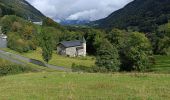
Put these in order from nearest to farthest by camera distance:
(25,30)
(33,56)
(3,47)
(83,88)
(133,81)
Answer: (83,88) → (133,81) → (33,56) → (3,47) → (25,30)

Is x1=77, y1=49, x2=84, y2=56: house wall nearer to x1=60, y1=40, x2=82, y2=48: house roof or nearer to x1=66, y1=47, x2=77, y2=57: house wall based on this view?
x1=66, y1=47, x2=77, y2=57: house wall

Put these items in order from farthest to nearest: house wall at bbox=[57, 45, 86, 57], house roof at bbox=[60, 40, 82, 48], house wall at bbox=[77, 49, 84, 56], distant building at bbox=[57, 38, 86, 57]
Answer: house wall at bbox=[77, 49, 84, 56], house roof at bbox=[60, 40, 82, 48], house wall at bbox=[57, 45, 86, 57], distant building at bbox=[57, 38, 86, 57]

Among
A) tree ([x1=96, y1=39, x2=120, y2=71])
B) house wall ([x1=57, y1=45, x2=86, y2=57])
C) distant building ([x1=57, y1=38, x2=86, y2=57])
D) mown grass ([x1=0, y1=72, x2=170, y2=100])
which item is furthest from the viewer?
house wall ([x1=57, y1=45, x2=86, y2=57])

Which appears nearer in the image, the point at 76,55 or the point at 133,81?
the point at 133,81

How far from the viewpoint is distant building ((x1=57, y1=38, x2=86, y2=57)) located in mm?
183375

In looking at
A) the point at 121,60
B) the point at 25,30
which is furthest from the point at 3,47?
the point at 121,60

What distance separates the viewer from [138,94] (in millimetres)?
21734

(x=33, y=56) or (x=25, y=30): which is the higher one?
(x=25, y=30)

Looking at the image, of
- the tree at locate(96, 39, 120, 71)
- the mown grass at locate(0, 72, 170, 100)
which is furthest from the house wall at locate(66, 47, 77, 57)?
the mown grass at locate(0, 72, 170, 100)

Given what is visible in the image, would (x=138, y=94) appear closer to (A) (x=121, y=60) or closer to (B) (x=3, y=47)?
(A) (x=121, y=60)

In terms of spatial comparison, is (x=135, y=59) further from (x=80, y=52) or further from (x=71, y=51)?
(x=71, y=51)

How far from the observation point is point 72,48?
188 m

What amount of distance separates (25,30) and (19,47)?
29.3 m

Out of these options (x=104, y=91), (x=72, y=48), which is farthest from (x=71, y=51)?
(x=104, y=91)
